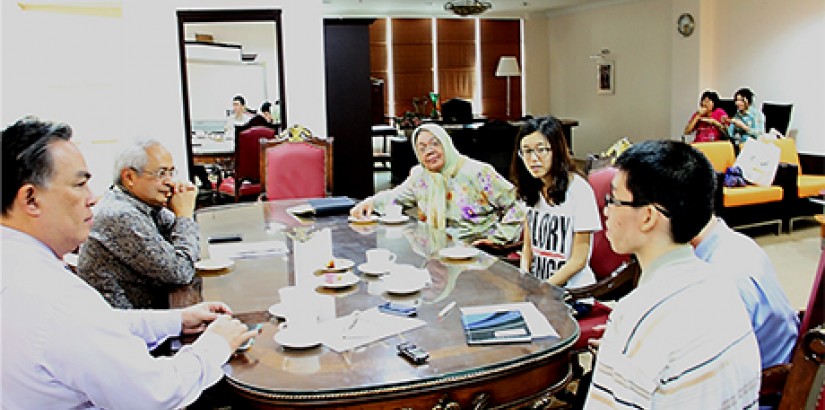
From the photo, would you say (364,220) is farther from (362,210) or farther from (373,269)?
(373,269)

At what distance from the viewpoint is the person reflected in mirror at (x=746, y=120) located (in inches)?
296

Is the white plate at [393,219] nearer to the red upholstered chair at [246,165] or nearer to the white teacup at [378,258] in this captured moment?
the white teacup at [378,258]

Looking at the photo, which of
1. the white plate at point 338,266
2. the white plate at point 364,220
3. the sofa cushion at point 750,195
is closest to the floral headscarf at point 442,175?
the white plate at point 364,220

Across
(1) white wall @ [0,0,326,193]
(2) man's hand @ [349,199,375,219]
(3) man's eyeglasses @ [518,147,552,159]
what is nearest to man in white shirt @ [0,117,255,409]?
(3) man's eyeglasses @ [518,147,552,159]

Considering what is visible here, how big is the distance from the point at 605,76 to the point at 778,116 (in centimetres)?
401

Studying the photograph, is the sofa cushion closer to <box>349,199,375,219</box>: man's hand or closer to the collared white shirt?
<box>349,199,375,219</box>: man's hand

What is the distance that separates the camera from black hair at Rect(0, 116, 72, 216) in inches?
51.6

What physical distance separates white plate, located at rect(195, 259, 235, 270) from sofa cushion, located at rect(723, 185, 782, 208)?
189 inches

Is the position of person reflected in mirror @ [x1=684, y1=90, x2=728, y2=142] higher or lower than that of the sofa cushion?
higher

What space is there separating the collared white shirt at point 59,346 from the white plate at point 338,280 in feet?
2.85

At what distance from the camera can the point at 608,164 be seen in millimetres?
3262

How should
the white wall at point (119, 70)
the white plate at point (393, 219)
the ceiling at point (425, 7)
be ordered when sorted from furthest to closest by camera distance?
the ceiling at point (425, 7) < the white wall at point (119, 70) < the white plate at point (393, 219)

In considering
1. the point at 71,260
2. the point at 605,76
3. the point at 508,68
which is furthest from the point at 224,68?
the point at 605,76

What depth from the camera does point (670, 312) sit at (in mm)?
1224
